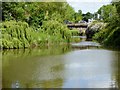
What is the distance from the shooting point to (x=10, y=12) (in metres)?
24.0

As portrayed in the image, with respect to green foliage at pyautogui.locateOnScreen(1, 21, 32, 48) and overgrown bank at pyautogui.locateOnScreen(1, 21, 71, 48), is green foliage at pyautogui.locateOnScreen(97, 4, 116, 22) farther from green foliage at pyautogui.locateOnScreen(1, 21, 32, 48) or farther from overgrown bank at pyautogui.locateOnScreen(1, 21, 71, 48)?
green foliage at pyautogui.locateOnScreen(1, 21, 32, 48)

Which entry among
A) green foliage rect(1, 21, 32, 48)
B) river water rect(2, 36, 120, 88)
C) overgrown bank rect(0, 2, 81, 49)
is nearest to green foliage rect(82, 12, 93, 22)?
overgrown bank rect(0, 2, 81, 49)

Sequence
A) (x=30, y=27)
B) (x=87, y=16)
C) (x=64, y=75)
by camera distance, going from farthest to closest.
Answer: (x=87, y=16), (x=30, y=27), (x=64, y=75)

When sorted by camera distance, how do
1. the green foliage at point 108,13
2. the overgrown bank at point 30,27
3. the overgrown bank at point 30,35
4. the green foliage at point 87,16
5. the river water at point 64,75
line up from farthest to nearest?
the green foliage at point 87,16 → the green foliage at point 108,13 → the overgrown bank at point 30,27 → the overgrown bank at point 30,35 → the river water at point 64,75

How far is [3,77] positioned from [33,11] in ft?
53.7

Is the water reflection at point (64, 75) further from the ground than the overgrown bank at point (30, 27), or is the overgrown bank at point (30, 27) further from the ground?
the overgrown bank at point (30, 27)

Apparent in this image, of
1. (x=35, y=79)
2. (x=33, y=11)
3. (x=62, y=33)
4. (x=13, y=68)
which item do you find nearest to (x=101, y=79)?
(x=35, y=79)

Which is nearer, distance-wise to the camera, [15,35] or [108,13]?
[15,35]

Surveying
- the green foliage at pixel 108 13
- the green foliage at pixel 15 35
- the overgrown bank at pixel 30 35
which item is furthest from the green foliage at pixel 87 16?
the green foliage at pixel 15 35

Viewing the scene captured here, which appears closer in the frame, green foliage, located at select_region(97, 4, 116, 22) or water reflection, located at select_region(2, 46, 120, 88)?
water reflection, located at select_region(2, 46, 120, 88)

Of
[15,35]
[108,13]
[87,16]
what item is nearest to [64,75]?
[15,35]

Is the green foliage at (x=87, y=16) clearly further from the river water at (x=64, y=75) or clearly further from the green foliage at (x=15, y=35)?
the river water at (x=64, y=75)

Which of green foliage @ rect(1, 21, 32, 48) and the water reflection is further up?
green foliage @ rect(1, 21, 32, 48)

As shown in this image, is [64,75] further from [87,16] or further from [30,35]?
[87,16]
